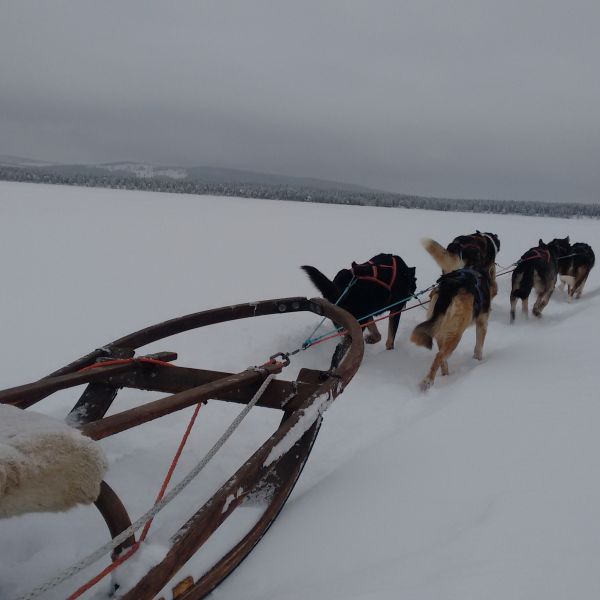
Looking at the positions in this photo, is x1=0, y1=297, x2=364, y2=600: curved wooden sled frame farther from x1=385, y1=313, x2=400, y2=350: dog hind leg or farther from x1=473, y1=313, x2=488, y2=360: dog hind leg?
x1=473, y1=313, x2=488, y2=360: dog hind leg

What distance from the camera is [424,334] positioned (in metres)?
4.05

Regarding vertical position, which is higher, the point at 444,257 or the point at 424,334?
the point at 444,257

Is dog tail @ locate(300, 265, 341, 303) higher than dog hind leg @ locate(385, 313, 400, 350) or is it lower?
higher

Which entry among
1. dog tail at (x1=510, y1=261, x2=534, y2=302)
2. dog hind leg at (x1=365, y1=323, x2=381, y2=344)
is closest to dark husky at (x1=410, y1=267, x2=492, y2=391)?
dog hind leg at (x1=365, y1=323, x2=381, y2=344)

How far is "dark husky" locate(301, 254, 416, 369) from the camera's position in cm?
423

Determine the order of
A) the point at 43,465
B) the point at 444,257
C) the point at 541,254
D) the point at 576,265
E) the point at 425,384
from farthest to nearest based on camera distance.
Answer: the point at 576,265
the point at 541,254
the point at 444,257
the point at 425,384
the point at 43,465

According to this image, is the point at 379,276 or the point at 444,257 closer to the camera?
the point at 379,276

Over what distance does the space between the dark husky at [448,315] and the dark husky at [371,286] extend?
0.44 metres

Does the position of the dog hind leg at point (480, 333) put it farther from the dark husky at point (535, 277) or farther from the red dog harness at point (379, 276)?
the dark husky at point (535, 277)

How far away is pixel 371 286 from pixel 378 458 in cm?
208

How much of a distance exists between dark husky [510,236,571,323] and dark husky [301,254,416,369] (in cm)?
201

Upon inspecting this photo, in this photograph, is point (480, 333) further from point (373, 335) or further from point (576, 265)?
point (576, 265)

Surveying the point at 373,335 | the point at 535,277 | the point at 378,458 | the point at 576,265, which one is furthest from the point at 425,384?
the point at 576,265

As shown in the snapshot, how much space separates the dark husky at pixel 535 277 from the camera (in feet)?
19.1
